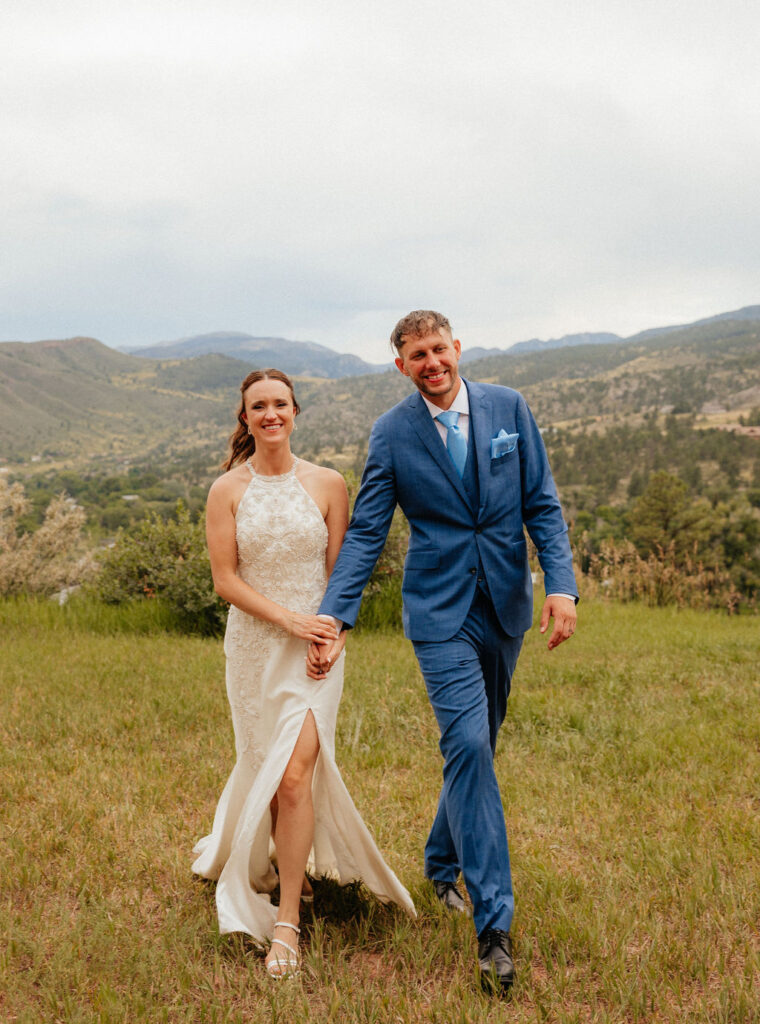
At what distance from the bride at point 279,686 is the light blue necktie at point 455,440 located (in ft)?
1.71

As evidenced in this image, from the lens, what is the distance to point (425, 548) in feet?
11.8

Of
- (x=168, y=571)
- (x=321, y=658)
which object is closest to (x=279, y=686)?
(x=321, y=658)

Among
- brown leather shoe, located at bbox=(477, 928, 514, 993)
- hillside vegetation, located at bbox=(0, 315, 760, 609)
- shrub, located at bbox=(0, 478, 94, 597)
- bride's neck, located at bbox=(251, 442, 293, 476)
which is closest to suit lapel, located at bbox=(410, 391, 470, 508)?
bride's neck, located at bbox=(251, 442, 293, 476)

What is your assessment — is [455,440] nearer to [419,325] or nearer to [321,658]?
[419,325]

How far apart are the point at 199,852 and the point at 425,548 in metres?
2.06

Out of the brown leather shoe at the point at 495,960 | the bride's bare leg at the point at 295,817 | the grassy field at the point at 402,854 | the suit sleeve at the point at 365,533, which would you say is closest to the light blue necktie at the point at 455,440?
the suit sleeve at the point at 365,533

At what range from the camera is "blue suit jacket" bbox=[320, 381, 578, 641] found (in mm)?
3535

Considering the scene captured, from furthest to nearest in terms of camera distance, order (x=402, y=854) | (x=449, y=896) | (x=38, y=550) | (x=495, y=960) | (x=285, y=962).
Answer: (x=38, y=550) < (x=402, y=854) < (x=449, y=896) < (x=285, y=962) < (x=495, y=960)

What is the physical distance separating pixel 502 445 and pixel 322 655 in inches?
46.7

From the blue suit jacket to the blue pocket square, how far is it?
0.09 feet

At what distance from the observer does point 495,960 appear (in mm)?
3115

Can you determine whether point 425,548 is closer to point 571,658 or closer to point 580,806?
point 580,806

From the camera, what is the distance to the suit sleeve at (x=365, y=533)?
3531 millimetres

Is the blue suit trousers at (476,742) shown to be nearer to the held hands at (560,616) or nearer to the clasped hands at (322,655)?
the held hands at (560,616)
